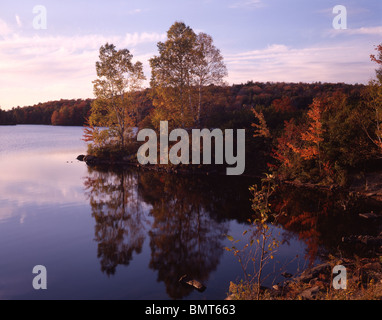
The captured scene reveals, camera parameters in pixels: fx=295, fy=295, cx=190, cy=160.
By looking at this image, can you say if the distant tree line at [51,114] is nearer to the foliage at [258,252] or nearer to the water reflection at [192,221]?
the water reflection at [192,221]

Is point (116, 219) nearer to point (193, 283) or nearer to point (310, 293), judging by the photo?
point (193, 283)

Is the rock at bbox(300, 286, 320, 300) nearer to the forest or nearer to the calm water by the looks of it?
the calm water

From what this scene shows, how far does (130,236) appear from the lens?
16.1 m

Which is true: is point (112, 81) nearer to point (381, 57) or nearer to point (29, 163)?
point (29, 163)

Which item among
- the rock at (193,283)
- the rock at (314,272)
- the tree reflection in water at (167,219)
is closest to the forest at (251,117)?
the tree reflection in water at (167,219)

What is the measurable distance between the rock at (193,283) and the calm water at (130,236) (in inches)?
8.8

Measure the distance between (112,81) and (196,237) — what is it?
28.4 metres

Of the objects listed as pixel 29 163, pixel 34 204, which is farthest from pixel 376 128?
pixel 29 163

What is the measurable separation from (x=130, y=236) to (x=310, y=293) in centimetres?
968

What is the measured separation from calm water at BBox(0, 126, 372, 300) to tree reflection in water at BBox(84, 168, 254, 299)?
0.17 ft

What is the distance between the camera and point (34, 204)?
69.8 feet

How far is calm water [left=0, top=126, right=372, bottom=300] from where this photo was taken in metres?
11.4

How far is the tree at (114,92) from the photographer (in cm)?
3775

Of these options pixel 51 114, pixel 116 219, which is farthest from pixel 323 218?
pixel 51 114
